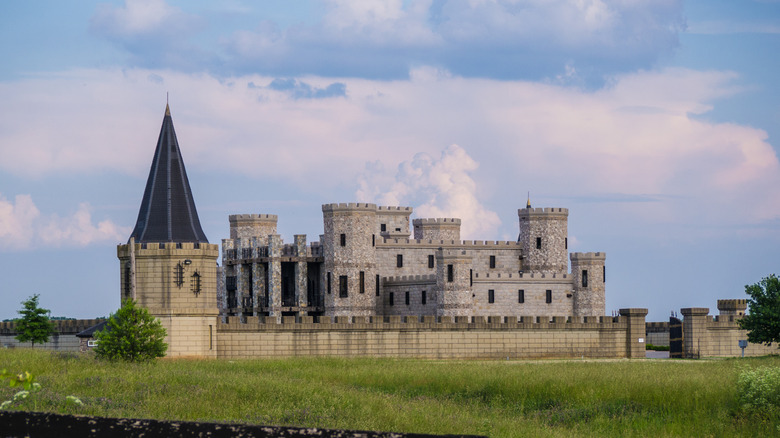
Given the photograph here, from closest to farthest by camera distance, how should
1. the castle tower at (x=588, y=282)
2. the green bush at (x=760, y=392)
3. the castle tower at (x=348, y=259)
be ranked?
the green bush at (x=760, y=392) → the castle tower at (x=348, y=259) → the castle tower at (x=588, y=282)

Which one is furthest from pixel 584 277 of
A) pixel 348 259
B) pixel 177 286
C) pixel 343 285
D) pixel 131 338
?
pixel 131 338

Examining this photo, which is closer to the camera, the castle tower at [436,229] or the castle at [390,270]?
the castle at [390,270]

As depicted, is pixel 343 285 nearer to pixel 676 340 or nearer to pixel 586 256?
pixel 586 256

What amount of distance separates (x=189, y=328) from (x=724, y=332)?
3233 cm

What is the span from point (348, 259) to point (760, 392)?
4112cm

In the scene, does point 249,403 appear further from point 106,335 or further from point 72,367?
point 106,335

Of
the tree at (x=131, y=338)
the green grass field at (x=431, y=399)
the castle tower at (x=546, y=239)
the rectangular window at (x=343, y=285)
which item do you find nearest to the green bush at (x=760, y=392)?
the green grass field at (x=431, y=399)

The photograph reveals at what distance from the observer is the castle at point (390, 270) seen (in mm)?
54250

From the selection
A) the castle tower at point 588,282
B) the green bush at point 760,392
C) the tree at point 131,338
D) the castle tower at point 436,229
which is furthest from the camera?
the castle tower at point 436,229

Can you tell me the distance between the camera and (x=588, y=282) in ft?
216

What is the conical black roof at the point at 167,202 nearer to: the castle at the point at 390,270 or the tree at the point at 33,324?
the castle at the point at 390,270

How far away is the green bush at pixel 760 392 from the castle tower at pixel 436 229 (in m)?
50.2

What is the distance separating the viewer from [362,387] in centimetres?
2992

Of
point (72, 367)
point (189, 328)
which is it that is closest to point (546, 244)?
point (189, 328)
